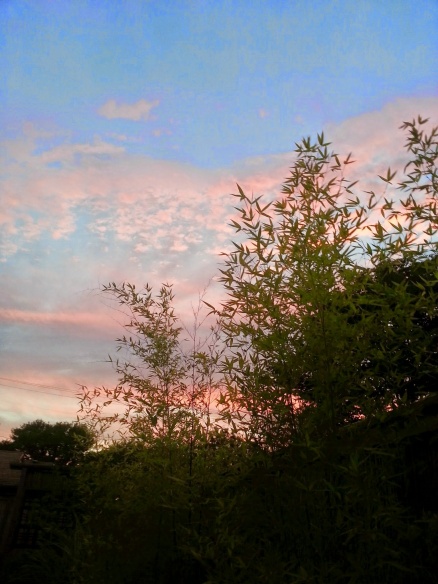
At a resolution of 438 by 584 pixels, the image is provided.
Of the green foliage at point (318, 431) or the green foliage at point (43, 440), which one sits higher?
the green foliage at point (43, 440)

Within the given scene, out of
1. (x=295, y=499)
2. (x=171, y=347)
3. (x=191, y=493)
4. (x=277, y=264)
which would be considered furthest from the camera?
(x=171, y=347)

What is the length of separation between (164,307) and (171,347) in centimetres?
38

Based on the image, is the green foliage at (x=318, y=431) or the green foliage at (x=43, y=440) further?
the green foliage at (x=43, y=440)

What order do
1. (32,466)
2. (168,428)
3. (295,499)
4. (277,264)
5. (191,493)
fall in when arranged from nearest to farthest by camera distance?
1. (295,499)
2. (277,264)
3. (191,493)
4. (168,428)
5. (32,466)

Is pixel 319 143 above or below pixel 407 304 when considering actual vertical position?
above

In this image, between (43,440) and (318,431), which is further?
(43,440)

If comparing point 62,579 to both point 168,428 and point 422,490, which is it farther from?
point 422,490

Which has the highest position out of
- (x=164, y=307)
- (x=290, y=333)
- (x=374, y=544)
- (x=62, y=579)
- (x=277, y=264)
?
(x=164, y=307)

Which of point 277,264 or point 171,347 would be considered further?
point 171,347

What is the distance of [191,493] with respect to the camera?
3.40m

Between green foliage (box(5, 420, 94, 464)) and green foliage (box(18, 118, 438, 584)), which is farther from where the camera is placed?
green foliage (box(5, 420, 94, 464))

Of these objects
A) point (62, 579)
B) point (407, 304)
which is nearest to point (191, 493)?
point (407, 304)

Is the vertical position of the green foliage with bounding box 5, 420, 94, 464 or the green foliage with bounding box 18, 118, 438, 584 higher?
the green foliage with bounding box 5, 420, 94, 464

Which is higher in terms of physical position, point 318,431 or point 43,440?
point 43,440
